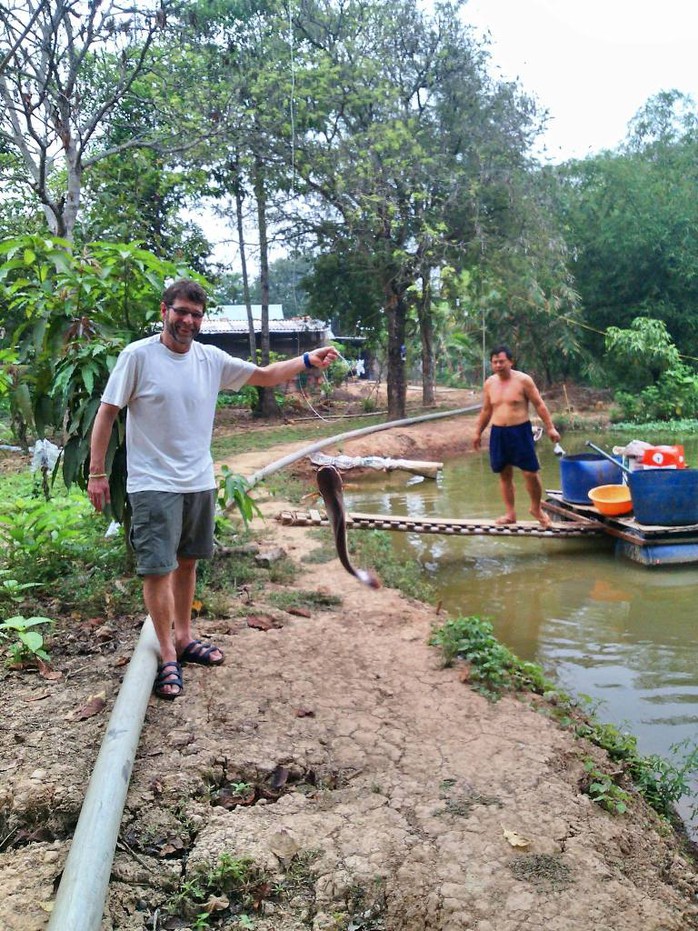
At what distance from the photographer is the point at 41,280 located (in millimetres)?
4594

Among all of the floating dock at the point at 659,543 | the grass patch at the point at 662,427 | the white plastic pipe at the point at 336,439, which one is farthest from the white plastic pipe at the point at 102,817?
the grass patch at the point at 662,427

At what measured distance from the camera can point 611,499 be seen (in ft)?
28.8

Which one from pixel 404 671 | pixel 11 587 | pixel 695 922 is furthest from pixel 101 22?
pixel 695 922

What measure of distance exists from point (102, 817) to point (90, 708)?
1.00 metres

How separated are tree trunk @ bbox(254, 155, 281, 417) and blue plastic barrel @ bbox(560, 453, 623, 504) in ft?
34.0

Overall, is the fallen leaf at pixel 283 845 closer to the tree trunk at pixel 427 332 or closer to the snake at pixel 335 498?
the snake at pixel 335 498

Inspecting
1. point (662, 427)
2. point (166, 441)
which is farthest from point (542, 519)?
point (662, 427)

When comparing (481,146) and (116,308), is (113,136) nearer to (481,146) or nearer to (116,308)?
(481,146)

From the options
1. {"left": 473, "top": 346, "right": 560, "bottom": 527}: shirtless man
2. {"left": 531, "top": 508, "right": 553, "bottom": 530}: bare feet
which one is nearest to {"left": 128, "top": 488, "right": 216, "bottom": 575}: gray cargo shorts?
{"left": 473, "top": 346, "right": 560, "bottom": 527}: shirtless man

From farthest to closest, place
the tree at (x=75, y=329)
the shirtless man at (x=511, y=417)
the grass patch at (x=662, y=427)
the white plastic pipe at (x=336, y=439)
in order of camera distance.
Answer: the grass patch at (x=662, y=427)
the white plastic pipe at (x=336, y=439)
the shirtless man at (x=511, y=417)
the tree at (x=75, y=329)

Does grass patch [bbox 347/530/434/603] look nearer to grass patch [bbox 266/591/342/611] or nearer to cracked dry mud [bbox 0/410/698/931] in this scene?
grass patch [bbox 266/591/342/611]

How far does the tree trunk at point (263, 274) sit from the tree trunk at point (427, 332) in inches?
151

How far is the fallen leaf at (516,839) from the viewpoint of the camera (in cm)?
272

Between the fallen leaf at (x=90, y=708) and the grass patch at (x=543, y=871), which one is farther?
the fallen leaf at (x=90, y=708)
